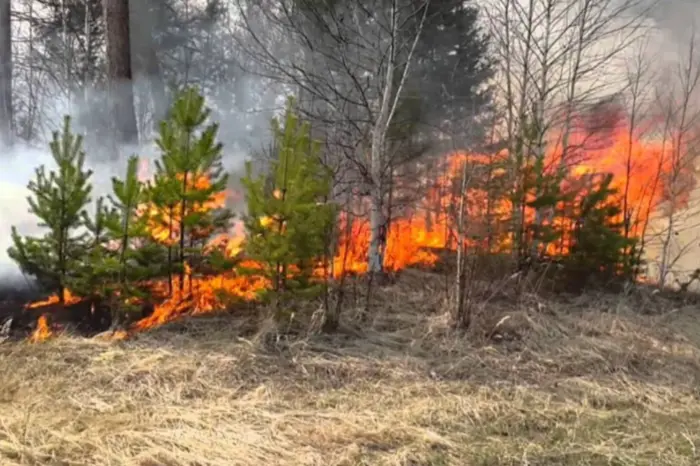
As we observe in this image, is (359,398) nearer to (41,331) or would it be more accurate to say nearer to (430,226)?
(41,331)

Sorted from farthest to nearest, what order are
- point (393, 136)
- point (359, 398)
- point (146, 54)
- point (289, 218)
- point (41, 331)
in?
point (146, 54) < point (393, 136) < point (289, 218) < point (41, 331) < point (359, 398)

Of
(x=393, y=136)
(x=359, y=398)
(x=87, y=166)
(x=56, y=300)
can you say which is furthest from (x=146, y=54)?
(x=359, y=398)

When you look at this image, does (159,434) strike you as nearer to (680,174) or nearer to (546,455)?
(546,455)

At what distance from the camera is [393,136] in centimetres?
983

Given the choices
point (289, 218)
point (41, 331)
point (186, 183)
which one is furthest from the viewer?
point (186, 183)

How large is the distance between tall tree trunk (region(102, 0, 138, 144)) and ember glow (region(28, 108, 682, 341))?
1387mm

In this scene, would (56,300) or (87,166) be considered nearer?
(56,300)

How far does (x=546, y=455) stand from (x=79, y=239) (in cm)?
455

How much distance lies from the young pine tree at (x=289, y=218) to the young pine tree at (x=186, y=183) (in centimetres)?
58

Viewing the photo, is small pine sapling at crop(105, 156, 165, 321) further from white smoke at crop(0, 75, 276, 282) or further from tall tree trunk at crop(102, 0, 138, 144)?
tall tree trunk at crop(102, 0, 138, 144)

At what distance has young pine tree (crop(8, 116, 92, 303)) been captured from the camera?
5.38m

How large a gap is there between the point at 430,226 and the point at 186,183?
6.87 m

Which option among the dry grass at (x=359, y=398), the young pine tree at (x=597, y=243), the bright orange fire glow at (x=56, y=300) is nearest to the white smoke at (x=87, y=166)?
the bright orange fire glow at (x=56, y=300)

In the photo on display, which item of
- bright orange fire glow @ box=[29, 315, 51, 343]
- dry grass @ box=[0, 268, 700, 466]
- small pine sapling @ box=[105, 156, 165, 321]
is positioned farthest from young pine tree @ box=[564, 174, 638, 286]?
bright orange fire glow @ box=[29, 315, 51, 343]
